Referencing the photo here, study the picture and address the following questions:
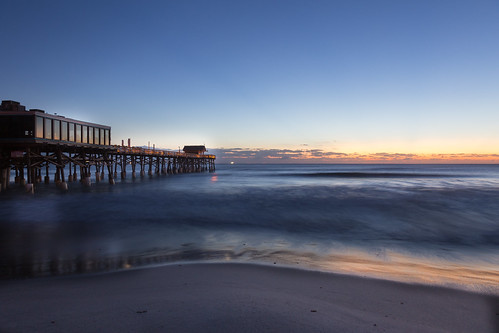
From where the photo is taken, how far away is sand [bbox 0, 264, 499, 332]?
409 centimetres

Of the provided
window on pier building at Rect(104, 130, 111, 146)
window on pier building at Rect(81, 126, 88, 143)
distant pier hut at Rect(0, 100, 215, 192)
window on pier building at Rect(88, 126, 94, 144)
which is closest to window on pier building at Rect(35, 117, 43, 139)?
distant pier hut at Rect(0, 100, 215, 192)

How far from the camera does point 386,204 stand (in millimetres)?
22906

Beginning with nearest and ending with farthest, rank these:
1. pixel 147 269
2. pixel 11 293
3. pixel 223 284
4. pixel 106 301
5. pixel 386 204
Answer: pixel 106 301, pixel 11 293, pixel 223 284, pixel 147 269, pixel 386 204

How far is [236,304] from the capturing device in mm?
4785

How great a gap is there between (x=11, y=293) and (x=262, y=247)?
649cm

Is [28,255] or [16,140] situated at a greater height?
[16,140]

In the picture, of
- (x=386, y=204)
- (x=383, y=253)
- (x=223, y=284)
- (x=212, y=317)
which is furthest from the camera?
(x=386, y=204)

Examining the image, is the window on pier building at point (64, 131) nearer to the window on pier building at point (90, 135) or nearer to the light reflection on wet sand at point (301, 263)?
the window on pier building at point (90, 135)

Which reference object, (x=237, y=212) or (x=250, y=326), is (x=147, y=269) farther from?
(x=237, y=212)

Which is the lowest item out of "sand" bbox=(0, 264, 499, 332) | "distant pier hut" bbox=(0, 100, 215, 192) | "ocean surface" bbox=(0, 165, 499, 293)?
"ocean surface" bbox=(0, 165, 499, 293)

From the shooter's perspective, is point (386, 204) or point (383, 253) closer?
point (383, 253)

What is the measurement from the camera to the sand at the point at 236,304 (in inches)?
161

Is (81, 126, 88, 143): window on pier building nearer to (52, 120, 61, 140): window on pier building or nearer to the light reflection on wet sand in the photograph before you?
(52, 120, 61, 140): window on pier building

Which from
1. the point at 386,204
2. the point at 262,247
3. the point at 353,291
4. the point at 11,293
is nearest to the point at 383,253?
the point at 262,247
